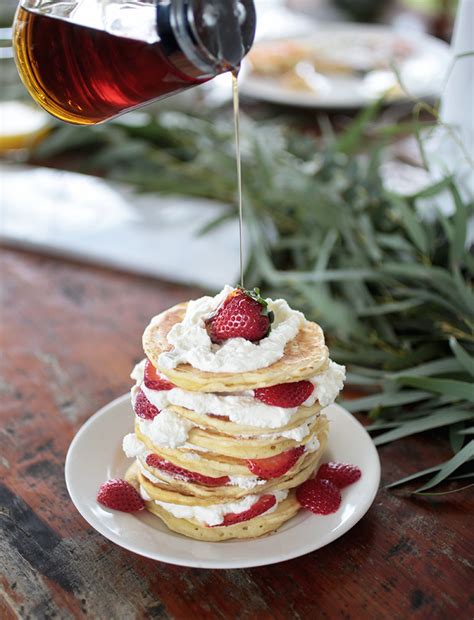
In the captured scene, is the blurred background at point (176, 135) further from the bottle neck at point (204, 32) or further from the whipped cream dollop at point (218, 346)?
the bottle neck at point (204, 32)

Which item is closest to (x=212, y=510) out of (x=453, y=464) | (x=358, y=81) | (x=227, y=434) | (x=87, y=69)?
(x=227, y=434)

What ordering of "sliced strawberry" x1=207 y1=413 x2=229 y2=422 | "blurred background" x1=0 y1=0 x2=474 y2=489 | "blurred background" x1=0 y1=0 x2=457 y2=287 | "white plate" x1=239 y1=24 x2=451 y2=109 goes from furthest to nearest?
"white plate" x1=239 y1=24 x2=451 y2=109 < "blurred background" x1=0 y1=0 x2=457 y2=287 < "blurred background" x1=0 y1=0 x2=474 y2=489 < "sliced strawberry" x1=207 y1=413 x2=229 y2=422

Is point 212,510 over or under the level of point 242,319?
under

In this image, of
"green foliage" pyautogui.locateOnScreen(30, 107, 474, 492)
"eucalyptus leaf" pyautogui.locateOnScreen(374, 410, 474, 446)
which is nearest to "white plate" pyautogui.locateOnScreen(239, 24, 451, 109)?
"green foliage" pyautogui.locateOnScreen(30, 107, 474, 492)

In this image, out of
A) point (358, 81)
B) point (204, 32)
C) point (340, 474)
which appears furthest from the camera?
point (358, 81)

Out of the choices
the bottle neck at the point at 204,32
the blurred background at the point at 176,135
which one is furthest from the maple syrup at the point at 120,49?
the blurred background at the point at 176,135

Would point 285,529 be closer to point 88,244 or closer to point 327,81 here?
point 88,244

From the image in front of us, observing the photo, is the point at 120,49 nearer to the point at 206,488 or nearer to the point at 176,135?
the point at 206,488

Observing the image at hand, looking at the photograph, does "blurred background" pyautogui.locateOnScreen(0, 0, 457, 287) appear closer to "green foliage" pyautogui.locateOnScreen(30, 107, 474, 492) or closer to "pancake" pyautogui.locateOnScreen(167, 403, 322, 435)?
"green foliage" pyautogui.locateOnScreen(30, 107, 474, 492)
